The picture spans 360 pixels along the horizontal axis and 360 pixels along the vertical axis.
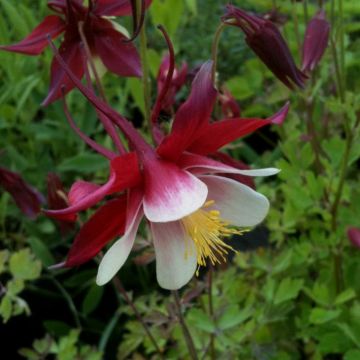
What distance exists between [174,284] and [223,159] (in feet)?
0.48

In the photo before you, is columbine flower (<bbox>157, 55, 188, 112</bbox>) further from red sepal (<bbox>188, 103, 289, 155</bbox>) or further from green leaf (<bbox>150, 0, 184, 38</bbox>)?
green leaf (<bbox>150, 0, 184, 38</bbox>)

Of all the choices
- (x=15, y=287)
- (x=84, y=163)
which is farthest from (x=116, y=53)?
(x=84, y=163)

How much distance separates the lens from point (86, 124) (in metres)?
1.48

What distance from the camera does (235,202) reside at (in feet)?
1.81

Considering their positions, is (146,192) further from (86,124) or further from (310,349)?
(86,124)

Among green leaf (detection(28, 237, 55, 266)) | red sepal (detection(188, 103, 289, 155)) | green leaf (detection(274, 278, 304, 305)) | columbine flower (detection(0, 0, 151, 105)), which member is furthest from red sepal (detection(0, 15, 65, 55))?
green leaf (detection(28, 237, 55, 266))

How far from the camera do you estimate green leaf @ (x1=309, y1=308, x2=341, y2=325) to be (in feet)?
2.88

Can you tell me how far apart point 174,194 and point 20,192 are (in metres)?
0.43

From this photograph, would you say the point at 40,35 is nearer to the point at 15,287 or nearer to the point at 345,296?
the point at 15,287

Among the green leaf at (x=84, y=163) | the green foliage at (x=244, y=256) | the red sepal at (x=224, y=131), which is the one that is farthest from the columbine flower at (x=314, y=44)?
the green leaf at (x=84, y=163)

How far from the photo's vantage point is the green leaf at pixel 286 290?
91cm

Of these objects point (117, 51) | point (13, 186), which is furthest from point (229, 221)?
point (13, 186)

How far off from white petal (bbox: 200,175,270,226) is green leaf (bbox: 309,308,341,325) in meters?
0.38

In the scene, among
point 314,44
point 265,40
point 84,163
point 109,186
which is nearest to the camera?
point 109,186
